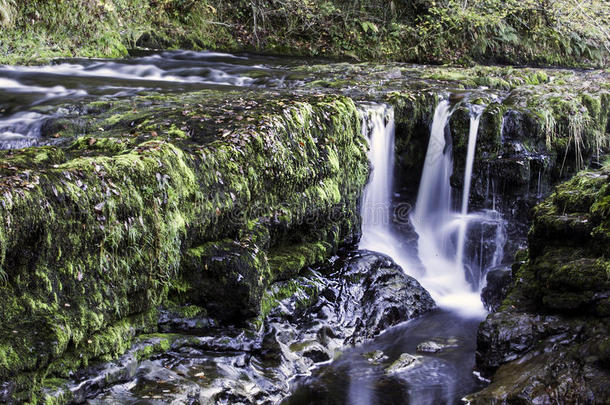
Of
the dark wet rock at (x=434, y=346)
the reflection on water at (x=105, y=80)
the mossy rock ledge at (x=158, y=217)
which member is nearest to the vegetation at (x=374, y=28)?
the reflection on water at (x=105, y=80)

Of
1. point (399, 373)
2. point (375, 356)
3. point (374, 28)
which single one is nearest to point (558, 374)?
point (399, 373)

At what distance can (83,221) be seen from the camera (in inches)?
182

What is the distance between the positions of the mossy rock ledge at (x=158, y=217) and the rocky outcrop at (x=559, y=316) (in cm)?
260

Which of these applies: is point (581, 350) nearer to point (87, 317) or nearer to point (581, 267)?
point (581, 267)

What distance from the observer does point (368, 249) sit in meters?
8.80

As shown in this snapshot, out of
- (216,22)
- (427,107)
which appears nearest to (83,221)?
(427,107)

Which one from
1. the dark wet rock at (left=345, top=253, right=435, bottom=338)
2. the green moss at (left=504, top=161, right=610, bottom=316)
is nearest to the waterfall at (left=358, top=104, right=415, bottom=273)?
the dark wet rock at (left=345, top=253, right=435, bottom=338)

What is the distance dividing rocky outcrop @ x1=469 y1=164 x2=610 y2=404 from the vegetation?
1167cm

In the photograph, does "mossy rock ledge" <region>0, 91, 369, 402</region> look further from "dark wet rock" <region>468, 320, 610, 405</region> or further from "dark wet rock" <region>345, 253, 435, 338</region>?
"dark wet rock" <region>468, 320, 610, 405</region>

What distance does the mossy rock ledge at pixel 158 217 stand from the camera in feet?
14.0

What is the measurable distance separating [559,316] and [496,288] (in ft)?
7.50

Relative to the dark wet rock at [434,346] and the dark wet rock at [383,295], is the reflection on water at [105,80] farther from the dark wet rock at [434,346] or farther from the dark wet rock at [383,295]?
the dark wet rock at [434,346]

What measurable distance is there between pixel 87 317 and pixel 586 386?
423cm

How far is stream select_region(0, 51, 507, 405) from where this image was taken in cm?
527
